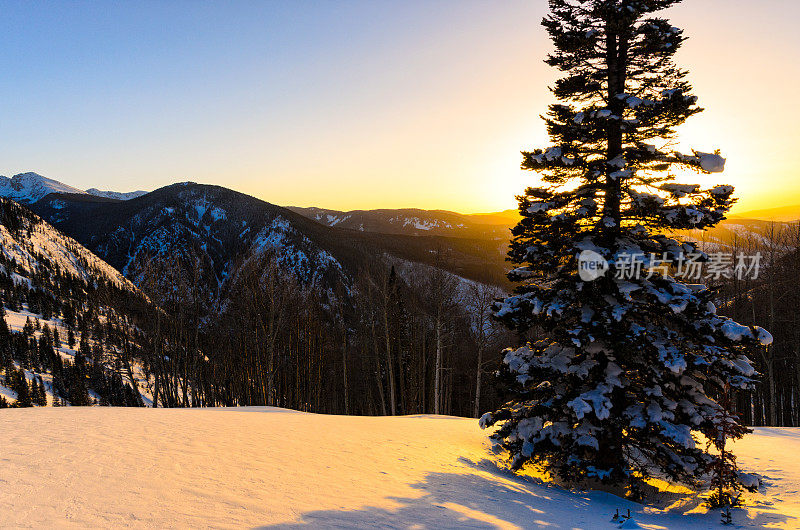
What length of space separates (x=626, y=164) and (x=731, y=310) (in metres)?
A: 25.6

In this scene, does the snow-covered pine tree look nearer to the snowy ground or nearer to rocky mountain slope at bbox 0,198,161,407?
the snowy ground

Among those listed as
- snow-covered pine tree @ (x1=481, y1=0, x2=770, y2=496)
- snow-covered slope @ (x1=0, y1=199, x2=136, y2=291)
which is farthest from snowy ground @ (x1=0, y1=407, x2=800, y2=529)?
snow-covered slope @ (x1=0, y1=199, x2=136, y2=291)

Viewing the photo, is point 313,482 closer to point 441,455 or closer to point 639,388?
point 441,455

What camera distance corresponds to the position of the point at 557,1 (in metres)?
9.75

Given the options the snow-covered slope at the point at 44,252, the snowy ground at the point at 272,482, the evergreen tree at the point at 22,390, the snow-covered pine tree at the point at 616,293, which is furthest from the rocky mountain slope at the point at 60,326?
the snow-covered pine tree at the point at 616,293

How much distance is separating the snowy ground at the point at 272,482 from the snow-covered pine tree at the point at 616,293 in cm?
124

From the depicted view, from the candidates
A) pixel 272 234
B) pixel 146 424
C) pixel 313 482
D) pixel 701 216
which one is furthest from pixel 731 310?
pixel 272 234

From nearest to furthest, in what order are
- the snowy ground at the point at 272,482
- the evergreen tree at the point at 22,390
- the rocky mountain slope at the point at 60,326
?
the snowy ground at the point at 272,482, the evergreen tree at the point at 22,390, the rocky mountain slope at the point at 60,326

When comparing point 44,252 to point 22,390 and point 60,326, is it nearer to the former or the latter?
point 60,326

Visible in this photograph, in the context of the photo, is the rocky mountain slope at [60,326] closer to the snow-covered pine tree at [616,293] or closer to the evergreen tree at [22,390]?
the evergreen tree at [22,390]

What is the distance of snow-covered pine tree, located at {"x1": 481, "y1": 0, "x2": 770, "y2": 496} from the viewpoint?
834 cm

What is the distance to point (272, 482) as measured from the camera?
6.02m

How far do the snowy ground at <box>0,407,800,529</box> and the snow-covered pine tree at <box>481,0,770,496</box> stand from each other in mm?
1240

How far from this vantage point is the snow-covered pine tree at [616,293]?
328 inches
